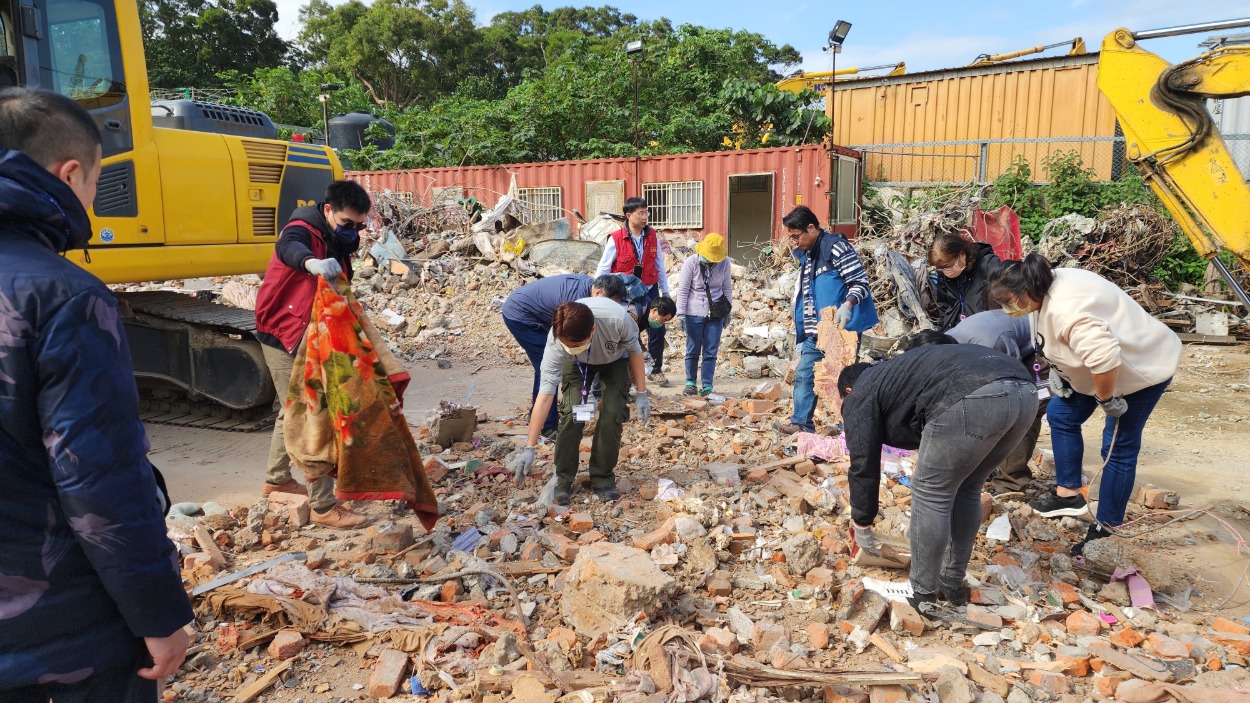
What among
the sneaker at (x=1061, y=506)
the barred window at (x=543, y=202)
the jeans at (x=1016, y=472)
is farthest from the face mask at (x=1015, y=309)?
the barred window at (x=543, y=202)

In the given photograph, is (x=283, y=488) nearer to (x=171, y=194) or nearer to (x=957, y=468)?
(x=171, y=194)

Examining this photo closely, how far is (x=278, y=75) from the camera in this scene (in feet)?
78.9

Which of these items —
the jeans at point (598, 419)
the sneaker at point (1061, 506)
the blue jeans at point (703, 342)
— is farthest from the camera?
the blue jeans at point (703, 342)

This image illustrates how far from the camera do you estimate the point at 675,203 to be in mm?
15133

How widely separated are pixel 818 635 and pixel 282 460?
10.00 feet

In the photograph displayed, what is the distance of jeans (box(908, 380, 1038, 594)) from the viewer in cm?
303

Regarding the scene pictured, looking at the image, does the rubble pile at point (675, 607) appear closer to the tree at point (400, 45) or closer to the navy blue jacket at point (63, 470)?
the navy blue jacket at point (63, 470)

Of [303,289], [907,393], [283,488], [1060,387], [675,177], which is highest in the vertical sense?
[675,177]

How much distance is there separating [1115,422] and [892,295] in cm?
692

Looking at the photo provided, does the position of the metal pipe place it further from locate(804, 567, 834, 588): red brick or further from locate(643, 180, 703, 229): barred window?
locate(643, 180, 703, 229): barred window

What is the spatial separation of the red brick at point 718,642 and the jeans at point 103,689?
6.50ft

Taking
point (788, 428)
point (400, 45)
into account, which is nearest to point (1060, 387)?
point (788, 428)

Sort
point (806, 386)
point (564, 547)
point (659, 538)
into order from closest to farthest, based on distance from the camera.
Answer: point (564, 547) < point (659, 538) < point (806, 386)

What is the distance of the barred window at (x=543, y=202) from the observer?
16.2 metres
